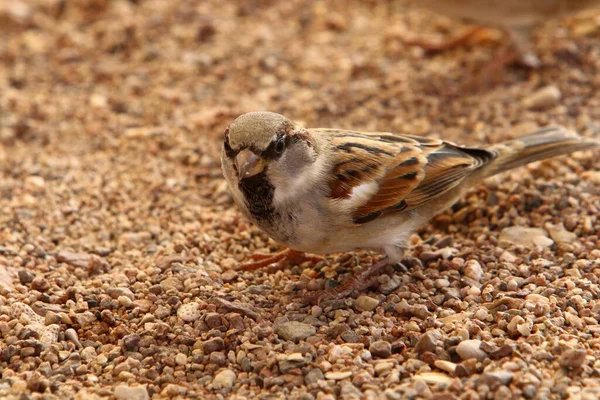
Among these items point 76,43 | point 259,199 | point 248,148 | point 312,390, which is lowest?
point 312,390

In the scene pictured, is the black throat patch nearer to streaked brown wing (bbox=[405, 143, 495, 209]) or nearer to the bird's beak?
the bird's beak

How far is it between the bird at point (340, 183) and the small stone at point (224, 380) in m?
0.67

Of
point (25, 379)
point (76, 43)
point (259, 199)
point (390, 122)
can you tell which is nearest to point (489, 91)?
point (390, 122)

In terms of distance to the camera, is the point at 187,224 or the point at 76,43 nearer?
the point at 187,224

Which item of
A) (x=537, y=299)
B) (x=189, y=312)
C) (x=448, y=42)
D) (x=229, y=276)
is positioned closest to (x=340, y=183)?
(x=229, y=276)

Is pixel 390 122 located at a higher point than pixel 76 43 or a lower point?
lower

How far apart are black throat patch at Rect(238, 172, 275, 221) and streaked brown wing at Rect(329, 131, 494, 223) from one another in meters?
0.30

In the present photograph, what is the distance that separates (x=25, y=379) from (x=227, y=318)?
861mm

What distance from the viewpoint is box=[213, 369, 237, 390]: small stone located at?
318 cm

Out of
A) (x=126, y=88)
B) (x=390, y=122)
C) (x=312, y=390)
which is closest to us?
(x=312, y=390)

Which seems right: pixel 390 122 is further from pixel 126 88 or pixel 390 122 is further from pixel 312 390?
pixel 312 390

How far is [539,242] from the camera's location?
4.16 m

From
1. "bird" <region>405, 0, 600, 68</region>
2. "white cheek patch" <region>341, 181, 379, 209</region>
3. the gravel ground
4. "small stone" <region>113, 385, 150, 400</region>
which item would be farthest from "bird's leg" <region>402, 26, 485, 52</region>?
"small stone" <region>113, 385, 150, 400</region>

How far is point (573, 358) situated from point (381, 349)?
74 cm
